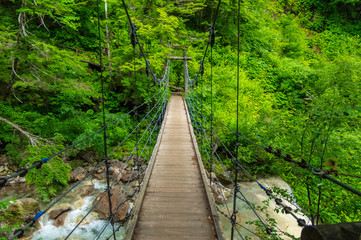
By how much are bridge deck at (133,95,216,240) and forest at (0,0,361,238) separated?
3.76 ft

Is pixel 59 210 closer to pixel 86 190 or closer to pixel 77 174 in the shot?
pixel 86 190

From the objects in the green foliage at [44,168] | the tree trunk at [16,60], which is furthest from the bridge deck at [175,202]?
the tree trunk at [16,60]

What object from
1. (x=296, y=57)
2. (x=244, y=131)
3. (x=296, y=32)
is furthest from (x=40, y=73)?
(x=296, y=32)

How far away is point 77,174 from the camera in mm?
5156

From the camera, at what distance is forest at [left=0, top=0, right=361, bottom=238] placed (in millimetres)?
2529

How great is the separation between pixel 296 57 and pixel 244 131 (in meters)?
7.66

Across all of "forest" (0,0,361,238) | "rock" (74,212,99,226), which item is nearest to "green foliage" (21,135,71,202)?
"forest" (0,0,361,238)

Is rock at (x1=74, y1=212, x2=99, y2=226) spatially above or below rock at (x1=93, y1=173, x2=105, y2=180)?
below

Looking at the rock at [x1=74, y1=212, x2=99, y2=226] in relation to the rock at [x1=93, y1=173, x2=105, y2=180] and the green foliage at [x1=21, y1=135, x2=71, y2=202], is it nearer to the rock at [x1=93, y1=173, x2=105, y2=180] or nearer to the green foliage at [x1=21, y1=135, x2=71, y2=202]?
the green foliage at [x1=21, y1=135, x2=71, y2=202]

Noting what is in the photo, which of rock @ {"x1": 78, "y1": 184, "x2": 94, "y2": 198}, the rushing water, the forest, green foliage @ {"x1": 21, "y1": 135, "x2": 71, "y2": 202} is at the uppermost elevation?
the forest

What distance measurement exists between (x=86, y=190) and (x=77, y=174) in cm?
62

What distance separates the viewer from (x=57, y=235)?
148 inches

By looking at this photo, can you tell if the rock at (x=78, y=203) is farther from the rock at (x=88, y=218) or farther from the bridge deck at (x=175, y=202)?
the bridge deck at (x=175, y=202)

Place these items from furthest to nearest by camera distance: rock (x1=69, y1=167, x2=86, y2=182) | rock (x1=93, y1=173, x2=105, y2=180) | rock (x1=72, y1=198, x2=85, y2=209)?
1. rock (x1=93, y1=173, x2=105, y2=180)
2. rock (x1=69, y1=167, x2=86, y2=182)
3. rock (x1=72, y1=198, x2=85, y2=209)
